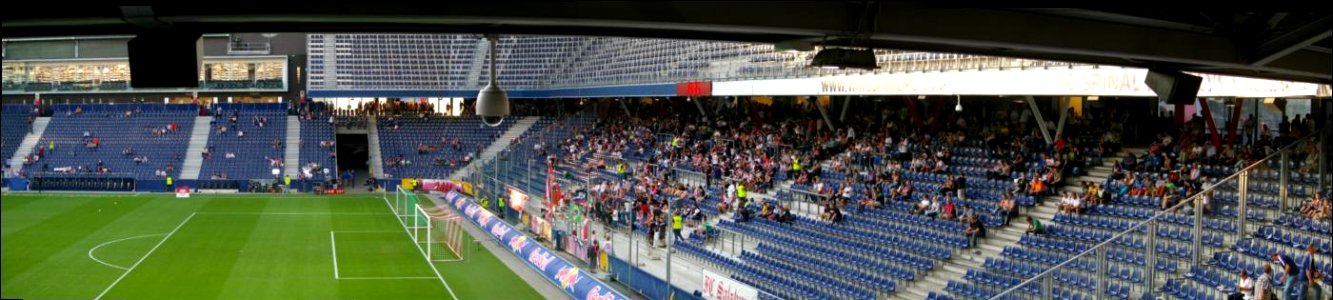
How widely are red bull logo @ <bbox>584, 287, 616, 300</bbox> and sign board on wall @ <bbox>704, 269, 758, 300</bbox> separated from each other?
7.11 feet

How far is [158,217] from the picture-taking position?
44.4 m

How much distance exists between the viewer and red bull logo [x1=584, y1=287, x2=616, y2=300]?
905 inches

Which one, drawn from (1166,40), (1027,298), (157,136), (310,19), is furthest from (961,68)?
(157,136)

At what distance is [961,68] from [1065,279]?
7783 mm

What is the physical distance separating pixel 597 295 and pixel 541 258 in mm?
6385

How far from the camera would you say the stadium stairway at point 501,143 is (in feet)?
200

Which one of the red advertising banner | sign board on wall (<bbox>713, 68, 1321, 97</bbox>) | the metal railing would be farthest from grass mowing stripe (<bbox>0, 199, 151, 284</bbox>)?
the metal railing

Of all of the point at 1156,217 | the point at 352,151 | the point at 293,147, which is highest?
the point at 293,147

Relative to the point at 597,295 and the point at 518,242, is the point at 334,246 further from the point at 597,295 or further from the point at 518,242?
the point at 597,295

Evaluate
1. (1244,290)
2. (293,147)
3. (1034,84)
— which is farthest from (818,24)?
(293,147)

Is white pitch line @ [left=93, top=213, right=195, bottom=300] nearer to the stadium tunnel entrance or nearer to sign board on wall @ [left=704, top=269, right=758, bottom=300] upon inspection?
sign board on wall @ [left=704, top=269, right=758, bottom=300]

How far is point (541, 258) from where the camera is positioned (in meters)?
30.0

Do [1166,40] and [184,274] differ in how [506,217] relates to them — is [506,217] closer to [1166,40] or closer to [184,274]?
[184,274]

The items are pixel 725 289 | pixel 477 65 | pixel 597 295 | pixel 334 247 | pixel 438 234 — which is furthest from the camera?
pixel 477 65
